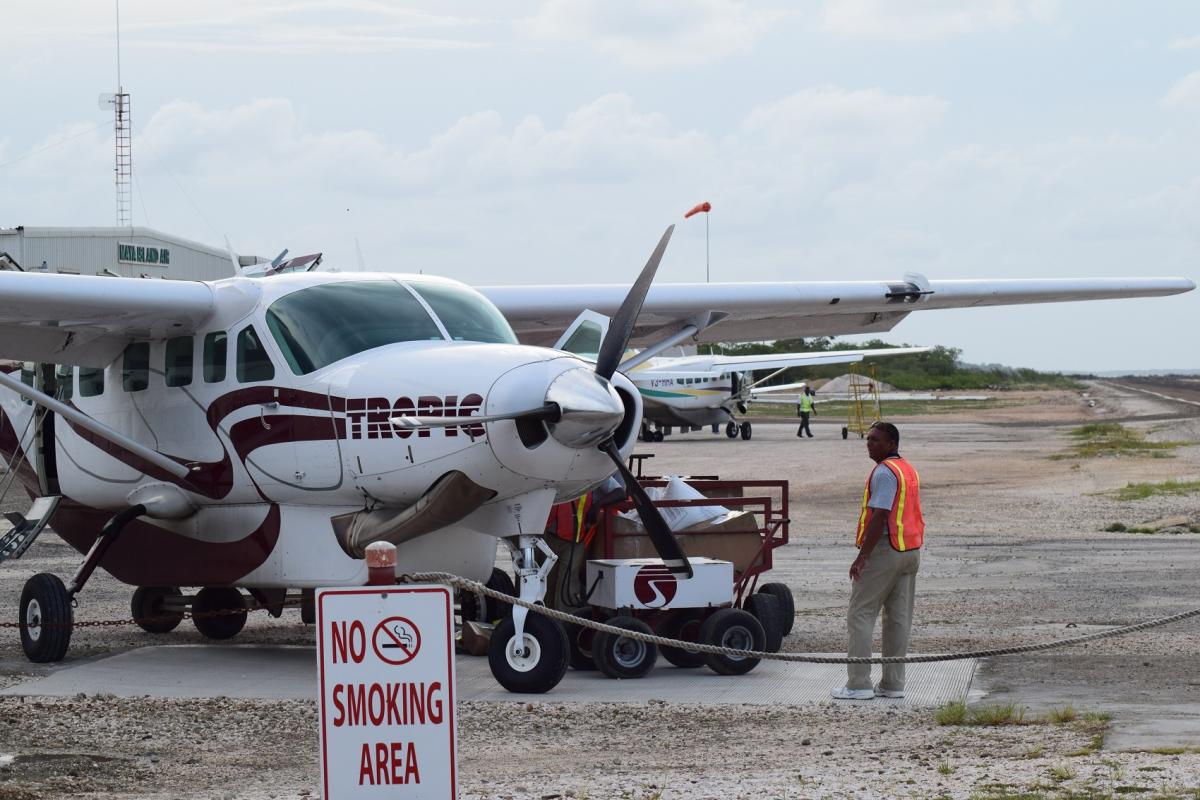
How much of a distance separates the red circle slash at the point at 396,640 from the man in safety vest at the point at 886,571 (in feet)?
14.7

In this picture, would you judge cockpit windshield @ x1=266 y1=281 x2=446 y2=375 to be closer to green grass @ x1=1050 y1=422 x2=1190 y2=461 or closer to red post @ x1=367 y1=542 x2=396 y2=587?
red post @ x1=367 y1=542 x2=396 y2=587

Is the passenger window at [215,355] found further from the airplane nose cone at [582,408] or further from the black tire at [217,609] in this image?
the airplane nose cone at [582,408]

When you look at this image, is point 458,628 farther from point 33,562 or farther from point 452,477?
point 33,562

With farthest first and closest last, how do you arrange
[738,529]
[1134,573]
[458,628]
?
[1134,573]
[458,628]
[738,529]

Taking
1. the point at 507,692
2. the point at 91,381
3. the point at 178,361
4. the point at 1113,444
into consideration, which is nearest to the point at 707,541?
the point at 507,692

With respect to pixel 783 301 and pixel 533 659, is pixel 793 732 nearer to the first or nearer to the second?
pixel 533 659

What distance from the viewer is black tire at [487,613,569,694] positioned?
957cm

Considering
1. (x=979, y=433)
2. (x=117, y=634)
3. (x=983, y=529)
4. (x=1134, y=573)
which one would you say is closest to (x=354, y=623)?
→ (x=117, y=634)

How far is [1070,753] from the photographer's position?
23.4 feet

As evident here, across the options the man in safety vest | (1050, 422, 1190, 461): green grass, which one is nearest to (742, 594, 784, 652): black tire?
the man in safety vest

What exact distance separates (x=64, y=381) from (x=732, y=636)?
628 cm

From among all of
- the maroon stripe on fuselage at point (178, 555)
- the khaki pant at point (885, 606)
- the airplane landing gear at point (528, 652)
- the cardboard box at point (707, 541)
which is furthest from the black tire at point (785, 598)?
the maroon stripe on fuselage at point (178, 555)

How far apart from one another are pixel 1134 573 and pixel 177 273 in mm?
44651

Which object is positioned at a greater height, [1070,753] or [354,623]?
[354,623]
